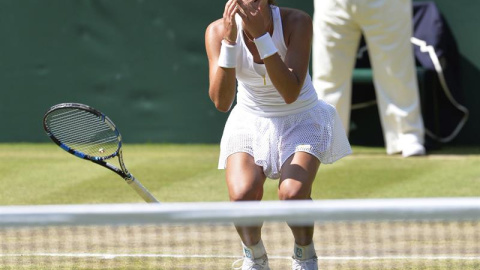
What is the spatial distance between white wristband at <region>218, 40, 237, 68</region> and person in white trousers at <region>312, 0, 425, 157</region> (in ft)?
13.4

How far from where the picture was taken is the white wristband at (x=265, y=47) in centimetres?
456

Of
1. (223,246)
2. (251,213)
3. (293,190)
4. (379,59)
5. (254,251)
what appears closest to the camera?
(251,213)

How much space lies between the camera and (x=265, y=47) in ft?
15.0

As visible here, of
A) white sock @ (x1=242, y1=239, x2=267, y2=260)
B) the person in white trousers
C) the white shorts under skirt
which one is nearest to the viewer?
white sock @ (x1=242, y1=239, x2=267, y2=260)

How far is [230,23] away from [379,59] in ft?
14.3

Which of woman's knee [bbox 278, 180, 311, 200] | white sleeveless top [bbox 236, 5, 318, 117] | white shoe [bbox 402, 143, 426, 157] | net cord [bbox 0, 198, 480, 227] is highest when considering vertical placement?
net cord [bbox 0, 198, 480, 227]

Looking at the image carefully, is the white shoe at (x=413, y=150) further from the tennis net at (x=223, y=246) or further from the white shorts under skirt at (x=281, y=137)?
the white shorts under skirt at (x=281, y=137)

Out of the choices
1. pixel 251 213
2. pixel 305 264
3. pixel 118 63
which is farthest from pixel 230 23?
pixel 118 63

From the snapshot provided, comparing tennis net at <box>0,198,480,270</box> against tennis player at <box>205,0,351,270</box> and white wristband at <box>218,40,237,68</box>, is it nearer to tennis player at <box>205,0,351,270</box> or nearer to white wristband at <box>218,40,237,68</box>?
tennis player at <box>205,0,351,270</box>

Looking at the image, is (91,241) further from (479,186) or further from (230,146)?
(479,186)

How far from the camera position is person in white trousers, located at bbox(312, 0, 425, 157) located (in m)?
8.66

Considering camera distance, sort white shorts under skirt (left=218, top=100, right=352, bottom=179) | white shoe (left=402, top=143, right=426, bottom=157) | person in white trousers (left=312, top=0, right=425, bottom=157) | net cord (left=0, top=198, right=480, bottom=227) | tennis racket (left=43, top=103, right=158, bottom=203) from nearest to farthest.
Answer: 1. net cord (left=0, top=198, right=480, bottom=227)
2. white shorts under skirt (left=218, top=100, right=352, bottom=179)
3. tennis racket (left=43, top=103, right=158, bottom=203)
4. person in white trousers (left=312, top=0, right=425, bottom=157)
5. white shoe (left=402, top=143, right=426, bottom=157)

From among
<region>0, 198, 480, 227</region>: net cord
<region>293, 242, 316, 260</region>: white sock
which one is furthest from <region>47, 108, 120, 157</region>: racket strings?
<region>0, 198, 480, 227</region>: net cord

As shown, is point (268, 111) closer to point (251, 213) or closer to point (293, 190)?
point (293, 190)
